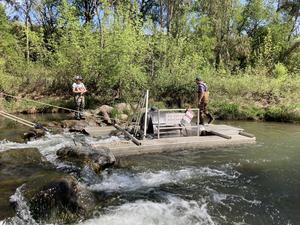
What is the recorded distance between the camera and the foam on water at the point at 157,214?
636 centimetres

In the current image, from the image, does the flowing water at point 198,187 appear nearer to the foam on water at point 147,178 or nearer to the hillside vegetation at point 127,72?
the foam on water at point 147,178

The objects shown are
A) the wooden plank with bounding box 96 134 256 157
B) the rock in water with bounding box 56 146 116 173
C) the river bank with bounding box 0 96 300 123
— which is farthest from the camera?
the river bank with bounding box 0 96 300 123

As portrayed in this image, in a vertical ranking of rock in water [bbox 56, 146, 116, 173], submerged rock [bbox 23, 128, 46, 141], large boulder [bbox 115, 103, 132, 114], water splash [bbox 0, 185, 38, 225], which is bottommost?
water splash [bbox 0, 185, 38, 225]

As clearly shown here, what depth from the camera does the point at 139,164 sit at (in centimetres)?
1016

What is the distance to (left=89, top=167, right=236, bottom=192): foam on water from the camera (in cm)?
820

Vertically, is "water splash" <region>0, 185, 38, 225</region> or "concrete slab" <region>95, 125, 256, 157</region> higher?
"concrete slab" <region>95, 125, 256, 157</region>

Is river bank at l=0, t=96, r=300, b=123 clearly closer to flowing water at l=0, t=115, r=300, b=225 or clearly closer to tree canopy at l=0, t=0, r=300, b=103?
tree canopy at l=0, t=0, r=300, b=103

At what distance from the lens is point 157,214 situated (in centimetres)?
670

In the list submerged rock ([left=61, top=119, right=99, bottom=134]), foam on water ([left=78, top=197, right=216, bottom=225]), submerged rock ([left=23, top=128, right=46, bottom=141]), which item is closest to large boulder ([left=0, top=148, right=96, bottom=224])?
foam on water ([left=78, top=197, right=216, bottom=225])

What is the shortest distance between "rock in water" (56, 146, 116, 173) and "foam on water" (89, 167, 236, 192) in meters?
0.42

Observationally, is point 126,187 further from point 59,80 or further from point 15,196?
point 59,80

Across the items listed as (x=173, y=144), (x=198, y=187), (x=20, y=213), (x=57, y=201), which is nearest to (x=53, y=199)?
(x=57, y=201)

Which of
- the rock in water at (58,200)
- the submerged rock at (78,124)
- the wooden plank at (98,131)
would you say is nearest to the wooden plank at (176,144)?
the wooden plank at (98,131)

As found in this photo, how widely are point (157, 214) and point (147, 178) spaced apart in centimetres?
223
